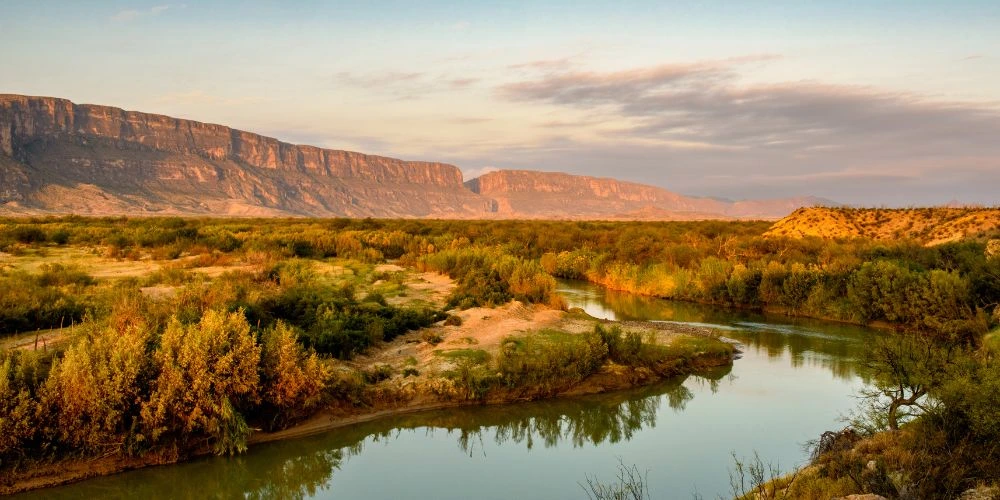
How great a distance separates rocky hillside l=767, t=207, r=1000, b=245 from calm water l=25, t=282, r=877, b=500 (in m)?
27.7

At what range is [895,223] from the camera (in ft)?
150

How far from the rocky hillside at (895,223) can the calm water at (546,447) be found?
27.7m

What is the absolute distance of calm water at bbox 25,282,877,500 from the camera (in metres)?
9.93

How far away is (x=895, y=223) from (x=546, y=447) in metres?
42.5

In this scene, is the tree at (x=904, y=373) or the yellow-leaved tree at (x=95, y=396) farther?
the tree at (x=904, y=373)

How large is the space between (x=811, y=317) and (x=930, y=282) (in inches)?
175

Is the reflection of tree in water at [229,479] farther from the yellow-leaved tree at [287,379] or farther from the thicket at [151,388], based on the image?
the yellow-leaved tree at [287,379]

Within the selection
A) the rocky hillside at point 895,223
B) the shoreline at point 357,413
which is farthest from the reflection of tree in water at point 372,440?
the rocky hillside at point 895,223

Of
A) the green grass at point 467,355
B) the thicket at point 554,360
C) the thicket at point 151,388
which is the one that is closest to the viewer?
the thicket at point 151,388

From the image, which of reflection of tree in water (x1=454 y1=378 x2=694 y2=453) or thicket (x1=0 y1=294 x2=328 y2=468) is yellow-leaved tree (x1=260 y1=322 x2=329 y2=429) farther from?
reflection of tree in water (x1=454 y1=378 x2=694 y2=453)

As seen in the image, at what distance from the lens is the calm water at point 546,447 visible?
993 centimetres

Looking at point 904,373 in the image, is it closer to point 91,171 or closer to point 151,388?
point 151,388

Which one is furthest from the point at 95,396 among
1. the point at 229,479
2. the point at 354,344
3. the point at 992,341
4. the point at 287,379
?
the point at 992,341

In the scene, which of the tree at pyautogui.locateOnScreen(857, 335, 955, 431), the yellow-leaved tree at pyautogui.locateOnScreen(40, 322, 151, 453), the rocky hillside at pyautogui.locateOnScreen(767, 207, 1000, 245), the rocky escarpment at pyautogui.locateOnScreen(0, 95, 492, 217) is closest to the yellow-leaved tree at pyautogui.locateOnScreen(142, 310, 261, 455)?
the yellow-leaved tree at pyautogui.locateOnScreen(40, 322, 151, 453)
